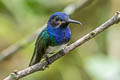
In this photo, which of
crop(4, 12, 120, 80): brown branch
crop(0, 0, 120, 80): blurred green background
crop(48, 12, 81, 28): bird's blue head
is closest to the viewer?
crop(4, 12, 120, 80): brown branch

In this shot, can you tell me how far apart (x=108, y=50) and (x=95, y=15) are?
109 centimetres

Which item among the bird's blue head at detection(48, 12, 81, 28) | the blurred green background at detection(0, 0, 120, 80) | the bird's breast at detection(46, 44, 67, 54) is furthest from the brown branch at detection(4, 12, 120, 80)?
the blurred green background at detection(0, 0, 120, 80)

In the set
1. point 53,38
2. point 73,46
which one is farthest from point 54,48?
point 73,46

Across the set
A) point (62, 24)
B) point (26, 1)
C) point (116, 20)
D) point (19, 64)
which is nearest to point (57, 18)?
point (62, 24)

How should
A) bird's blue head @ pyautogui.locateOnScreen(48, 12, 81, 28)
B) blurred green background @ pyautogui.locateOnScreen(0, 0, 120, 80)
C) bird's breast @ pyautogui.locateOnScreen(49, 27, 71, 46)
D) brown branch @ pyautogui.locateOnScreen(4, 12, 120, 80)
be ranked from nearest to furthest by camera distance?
brown branch @ pyautogui.locateOnScreen(4, 12, 120, 80) → bird's blue head @ pyautogui.locateOnScreen(48, 12, 81, 28) → bird's breast @ pyautogui.locateOnScreen(49, 27, 71, 46) → blurred green background @ pyautogui.locateOnScreen(0, 0, 120, 80)

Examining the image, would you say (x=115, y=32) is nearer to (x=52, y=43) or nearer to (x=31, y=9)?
(x=31, y=9)

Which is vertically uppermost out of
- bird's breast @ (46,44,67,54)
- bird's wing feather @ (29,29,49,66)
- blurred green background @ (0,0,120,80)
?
blurred green background @ (0,0,120,80)

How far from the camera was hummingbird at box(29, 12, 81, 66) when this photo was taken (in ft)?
12.8

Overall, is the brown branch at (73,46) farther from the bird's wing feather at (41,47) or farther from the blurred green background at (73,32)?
the blurred green background at (73,32)

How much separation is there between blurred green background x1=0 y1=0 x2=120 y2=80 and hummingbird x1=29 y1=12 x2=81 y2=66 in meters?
1.21

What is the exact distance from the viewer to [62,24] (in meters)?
3.91

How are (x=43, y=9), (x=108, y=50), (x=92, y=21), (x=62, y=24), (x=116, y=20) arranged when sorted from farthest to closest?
(x=92, y=21) < (x=43, y=9) < (x=108, y=50) < (x=62, y=24) < (x=116, y=20)

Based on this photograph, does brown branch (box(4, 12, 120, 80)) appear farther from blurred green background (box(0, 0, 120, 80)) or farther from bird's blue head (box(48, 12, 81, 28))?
blurred green background (box(0, 0, 120, 80))

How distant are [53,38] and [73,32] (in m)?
2.11
